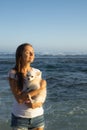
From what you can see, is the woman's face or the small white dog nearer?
the small white dog

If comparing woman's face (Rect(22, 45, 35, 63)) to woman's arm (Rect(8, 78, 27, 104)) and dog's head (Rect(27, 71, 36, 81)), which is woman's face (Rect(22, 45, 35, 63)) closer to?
dog's head (Rect(27, 71, 36, 81))

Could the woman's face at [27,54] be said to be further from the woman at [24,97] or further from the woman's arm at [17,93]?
the woman's arm at [17,93]

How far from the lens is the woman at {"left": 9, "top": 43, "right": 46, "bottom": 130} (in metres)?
4.20

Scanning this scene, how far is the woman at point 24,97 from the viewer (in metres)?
4.20

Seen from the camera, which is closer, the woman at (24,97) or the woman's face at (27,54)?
the woman at (24,97)

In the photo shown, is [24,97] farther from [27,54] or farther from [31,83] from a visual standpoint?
[27,54]

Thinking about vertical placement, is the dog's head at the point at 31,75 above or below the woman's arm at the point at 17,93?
above

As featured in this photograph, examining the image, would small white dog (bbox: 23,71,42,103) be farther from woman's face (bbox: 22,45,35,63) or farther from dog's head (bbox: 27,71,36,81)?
woman's face (bbox: 22,45,35,63)

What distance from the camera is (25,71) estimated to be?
14.1 ft

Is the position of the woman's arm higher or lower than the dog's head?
lower

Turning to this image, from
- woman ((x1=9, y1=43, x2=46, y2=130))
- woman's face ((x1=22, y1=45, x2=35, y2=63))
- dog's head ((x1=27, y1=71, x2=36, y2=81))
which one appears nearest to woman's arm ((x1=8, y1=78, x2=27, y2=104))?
woman ((x1=9, y1=43, x2=46, y2=130))

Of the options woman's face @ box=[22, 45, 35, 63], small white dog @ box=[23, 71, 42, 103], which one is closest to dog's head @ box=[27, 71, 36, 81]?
small white dog @ box=[23, 71, 42, 103]

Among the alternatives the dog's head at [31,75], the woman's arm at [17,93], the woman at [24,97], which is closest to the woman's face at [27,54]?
the woman at [24,97]

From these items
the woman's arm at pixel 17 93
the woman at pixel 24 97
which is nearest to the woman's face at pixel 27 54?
the woman at pixel 24 97
